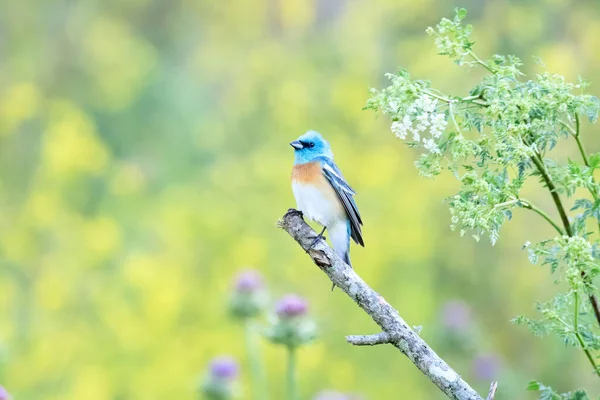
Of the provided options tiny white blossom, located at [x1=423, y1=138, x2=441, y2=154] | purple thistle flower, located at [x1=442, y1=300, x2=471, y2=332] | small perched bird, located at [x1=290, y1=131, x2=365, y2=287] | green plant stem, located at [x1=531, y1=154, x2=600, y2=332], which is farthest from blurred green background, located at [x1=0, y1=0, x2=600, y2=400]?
tiny white blossom, located at [x1=423, y1=138, x2=441, y2=154]

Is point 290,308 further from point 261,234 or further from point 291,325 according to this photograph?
point 261,234

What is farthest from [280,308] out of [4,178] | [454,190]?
[4,178]

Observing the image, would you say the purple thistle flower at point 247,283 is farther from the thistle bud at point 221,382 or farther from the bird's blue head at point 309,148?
the bird's blue head at point 309,148

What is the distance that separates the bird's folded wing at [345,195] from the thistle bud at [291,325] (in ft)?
0.94

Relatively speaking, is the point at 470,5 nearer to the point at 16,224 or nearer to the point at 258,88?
the point at 258,88

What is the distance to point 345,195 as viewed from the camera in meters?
1.48

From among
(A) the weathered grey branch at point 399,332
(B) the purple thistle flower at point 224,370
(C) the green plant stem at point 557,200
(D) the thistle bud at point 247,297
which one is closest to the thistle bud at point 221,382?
(B) the purple thistle flower at point 224,370

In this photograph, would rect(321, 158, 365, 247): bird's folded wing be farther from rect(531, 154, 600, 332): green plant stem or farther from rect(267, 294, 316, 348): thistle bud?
rect(531, 154, 600, 332): green plant stem

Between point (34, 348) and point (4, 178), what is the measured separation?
570mm

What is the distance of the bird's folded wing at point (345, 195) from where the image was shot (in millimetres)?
1467

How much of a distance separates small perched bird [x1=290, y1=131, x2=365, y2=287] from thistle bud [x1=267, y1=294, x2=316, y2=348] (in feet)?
0.81

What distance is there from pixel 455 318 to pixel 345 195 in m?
0.99

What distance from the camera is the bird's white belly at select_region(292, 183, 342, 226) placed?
147 cm

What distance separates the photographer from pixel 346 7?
3.01m
